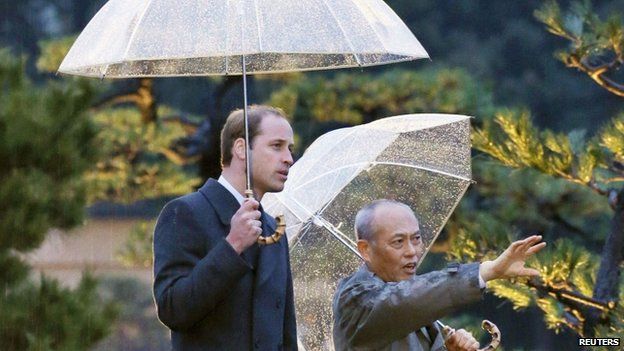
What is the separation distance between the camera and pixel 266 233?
10.5 feet

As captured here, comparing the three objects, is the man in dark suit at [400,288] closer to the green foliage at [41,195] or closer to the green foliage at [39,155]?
the green foliage at [41,195]

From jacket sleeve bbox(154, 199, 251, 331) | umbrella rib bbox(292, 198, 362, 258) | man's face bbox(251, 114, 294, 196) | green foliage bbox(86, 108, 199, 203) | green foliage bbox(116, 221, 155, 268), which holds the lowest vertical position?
green foliage bbox(116, 221, 155, 268)

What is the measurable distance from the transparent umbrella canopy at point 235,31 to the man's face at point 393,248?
0.33m

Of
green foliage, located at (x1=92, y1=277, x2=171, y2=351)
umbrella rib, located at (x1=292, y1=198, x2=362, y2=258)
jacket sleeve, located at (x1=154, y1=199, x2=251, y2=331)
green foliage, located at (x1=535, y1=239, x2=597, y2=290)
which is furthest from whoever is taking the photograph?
green foliage, located at (x1=92, y1=277, x2=171, y2=351)

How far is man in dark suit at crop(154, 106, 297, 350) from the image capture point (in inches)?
116

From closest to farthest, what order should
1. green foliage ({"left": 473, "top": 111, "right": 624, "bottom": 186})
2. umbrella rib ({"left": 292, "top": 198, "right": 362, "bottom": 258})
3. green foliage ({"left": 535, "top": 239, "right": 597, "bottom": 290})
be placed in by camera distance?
umbrella rib ({"left": 292, "top": 198, "right": 362, "bottom": 258}) < green foliage ({"left": 535, "top": 239, "right": 597, "bottom": 290}) < green foliage ({"left": 473, "top": 111, "right": 624, "bottom": 186})

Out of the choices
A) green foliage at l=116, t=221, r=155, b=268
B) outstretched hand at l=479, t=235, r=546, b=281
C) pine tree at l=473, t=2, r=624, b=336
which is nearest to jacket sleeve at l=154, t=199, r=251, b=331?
outstretched hand at l=479, t=235, r=546, b=281

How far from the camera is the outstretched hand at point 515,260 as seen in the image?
2.72 metres

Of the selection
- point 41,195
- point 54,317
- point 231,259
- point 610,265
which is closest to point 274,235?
point 231,259

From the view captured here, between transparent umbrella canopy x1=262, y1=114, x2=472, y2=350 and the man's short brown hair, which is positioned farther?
transparent umbrella canopy x1=262, y1=114, x2=472, y2=350

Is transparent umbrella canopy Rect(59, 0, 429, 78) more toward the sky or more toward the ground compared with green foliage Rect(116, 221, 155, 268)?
more toward the sky

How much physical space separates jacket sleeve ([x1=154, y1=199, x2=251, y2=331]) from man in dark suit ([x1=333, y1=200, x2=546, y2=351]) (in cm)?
24

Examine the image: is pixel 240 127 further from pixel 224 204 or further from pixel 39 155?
pixel 39 155

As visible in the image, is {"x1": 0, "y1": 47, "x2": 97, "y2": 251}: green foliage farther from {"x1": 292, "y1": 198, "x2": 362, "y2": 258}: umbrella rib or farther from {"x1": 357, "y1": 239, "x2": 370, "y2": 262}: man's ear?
{"x1": 357, "y1": 239, "x2": 370, "y2": 262}: man's ear
